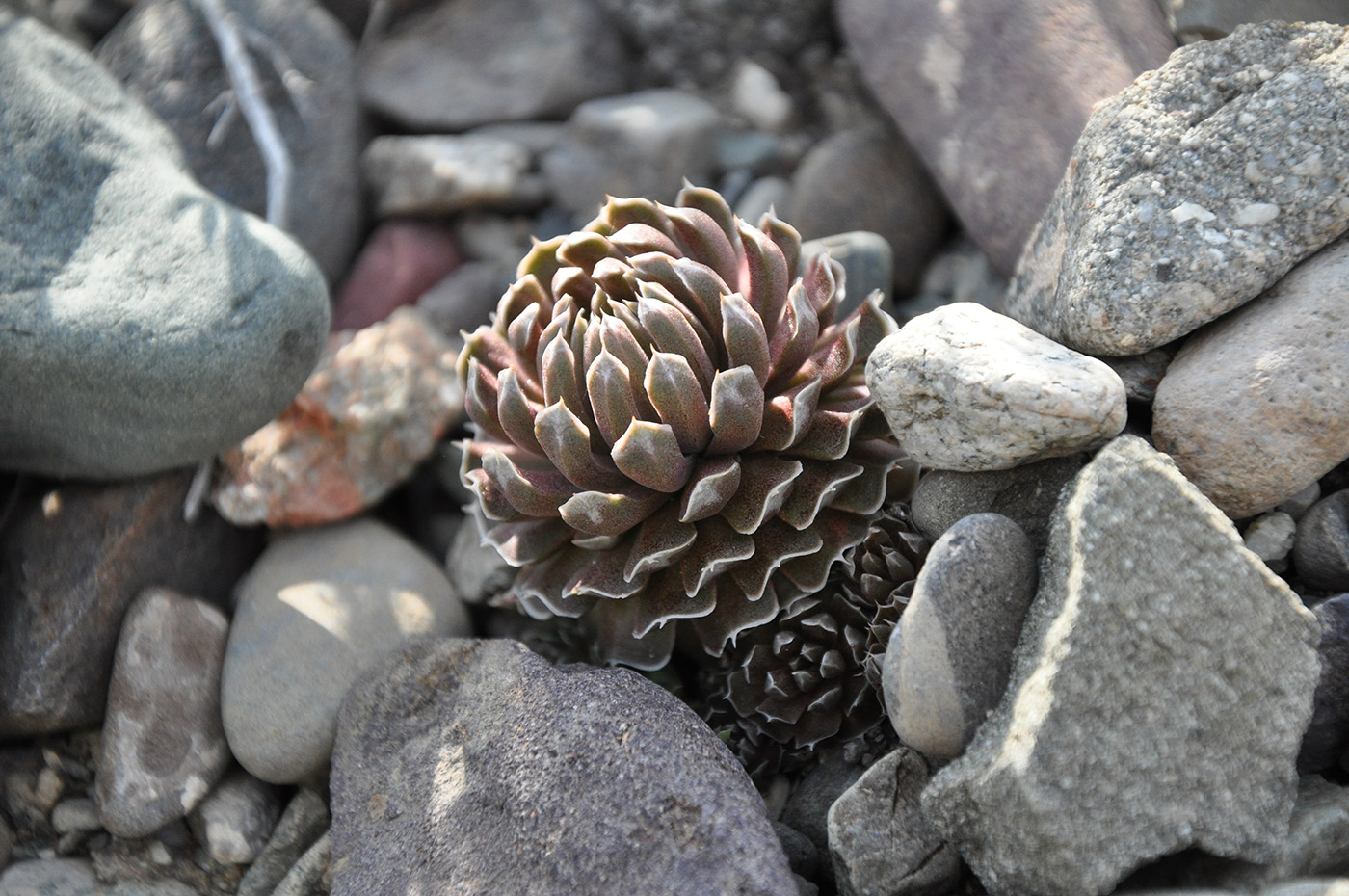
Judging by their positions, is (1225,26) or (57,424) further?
(57,424)

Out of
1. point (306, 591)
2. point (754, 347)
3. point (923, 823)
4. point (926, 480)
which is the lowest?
point (306, 591)

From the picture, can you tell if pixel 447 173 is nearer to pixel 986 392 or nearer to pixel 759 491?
pixel 759 491

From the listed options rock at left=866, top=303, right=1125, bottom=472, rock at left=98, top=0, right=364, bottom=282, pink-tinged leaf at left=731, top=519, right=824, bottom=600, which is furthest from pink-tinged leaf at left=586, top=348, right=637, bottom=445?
rock at left=98, top=0, right=364, bottom=282

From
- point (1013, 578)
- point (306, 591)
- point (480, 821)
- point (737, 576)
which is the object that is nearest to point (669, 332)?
point (737, 576)

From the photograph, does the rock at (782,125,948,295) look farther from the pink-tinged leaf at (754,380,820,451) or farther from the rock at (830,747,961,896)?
the rock at (830,747,961,896)

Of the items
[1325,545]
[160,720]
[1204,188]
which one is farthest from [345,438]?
[1325,545]

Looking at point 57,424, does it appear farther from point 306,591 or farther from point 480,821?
point 480,821
